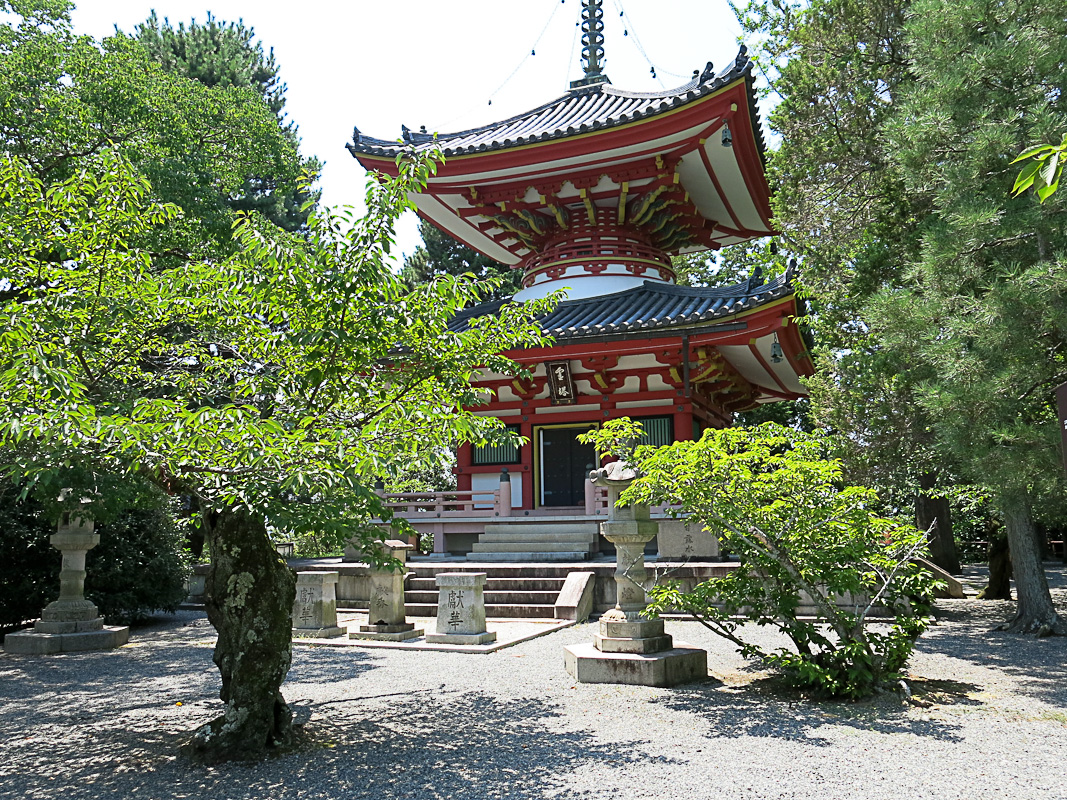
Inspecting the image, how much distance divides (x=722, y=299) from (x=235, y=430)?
454 inches

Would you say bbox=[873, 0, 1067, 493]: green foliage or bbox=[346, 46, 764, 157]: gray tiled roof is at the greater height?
bbox=[346, 46, 764, 157]: gray tiled roof

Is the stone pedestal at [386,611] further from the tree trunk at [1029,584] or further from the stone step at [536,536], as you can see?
the tree trunk at [1029,584]

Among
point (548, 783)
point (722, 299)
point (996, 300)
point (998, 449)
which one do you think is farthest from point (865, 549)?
point (722, 299)

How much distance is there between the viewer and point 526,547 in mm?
13883

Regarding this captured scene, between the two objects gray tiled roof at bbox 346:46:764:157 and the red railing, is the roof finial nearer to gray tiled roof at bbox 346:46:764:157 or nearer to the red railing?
gray tiled roof at bbox 346:46:764:157

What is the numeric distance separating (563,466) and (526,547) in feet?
7.61

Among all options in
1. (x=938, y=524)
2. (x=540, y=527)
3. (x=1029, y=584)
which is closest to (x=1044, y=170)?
(x=1029, y=584)

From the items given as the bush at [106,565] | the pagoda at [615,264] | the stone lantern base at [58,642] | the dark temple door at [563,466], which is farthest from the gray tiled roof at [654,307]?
the stone lantern base at [58,642]

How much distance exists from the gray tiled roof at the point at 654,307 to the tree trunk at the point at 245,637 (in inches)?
357

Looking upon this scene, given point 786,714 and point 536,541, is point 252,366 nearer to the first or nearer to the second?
point 786,714

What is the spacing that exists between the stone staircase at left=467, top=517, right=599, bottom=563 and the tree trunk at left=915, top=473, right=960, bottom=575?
25.8 feet

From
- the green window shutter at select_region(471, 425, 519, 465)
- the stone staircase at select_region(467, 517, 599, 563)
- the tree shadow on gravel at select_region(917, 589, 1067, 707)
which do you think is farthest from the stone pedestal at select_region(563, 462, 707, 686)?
the green window shutter at select_region(471, 425, 519, 465)

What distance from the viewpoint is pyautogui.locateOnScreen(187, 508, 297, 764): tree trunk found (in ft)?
16.7

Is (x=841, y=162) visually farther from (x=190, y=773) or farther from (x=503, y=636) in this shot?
(x=190, y=773)
